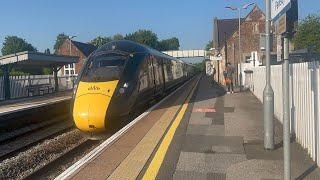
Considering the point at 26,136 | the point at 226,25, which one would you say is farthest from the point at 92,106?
the point at 226,25

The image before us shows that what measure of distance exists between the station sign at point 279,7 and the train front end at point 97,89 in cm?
609

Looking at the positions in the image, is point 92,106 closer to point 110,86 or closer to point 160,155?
point 110,86

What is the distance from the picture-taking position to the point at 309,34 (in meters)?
63.8

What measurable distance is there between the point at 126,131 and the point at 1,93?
783 inches

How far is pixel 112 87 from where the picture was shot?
1109 cm

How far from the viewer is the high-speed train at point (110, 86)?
412 inches

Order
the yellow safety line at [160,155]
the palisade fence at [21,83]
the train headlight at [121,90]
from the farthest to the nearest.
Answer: the palisade fence at [21,83] < the train headlight at [121,90] < the yellow safety line at [160,155]

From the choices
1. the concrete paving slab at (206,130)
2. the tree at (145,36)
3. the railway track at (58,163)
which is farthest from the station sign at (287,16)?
the tree at (145,36)

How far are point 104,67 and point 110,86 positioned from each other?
1139 mm

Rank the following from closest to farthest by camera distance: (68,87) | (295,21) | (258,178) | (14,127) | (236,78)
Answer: (295,21) < (258,178) < (14,127) < (236,78) < (68,87)

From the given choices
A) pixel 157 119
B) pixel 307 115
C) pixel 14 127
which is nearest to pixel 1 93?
pixel 14 127

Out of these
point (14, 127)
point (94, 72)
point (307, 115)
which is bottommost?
point (14, 127)

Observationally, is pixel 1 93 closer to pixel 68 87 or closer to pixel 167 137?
pixel 68 87

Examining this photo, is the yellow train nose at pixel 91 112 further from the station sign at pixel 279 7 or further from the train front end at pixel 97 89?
the station sign at pixel 279 7
